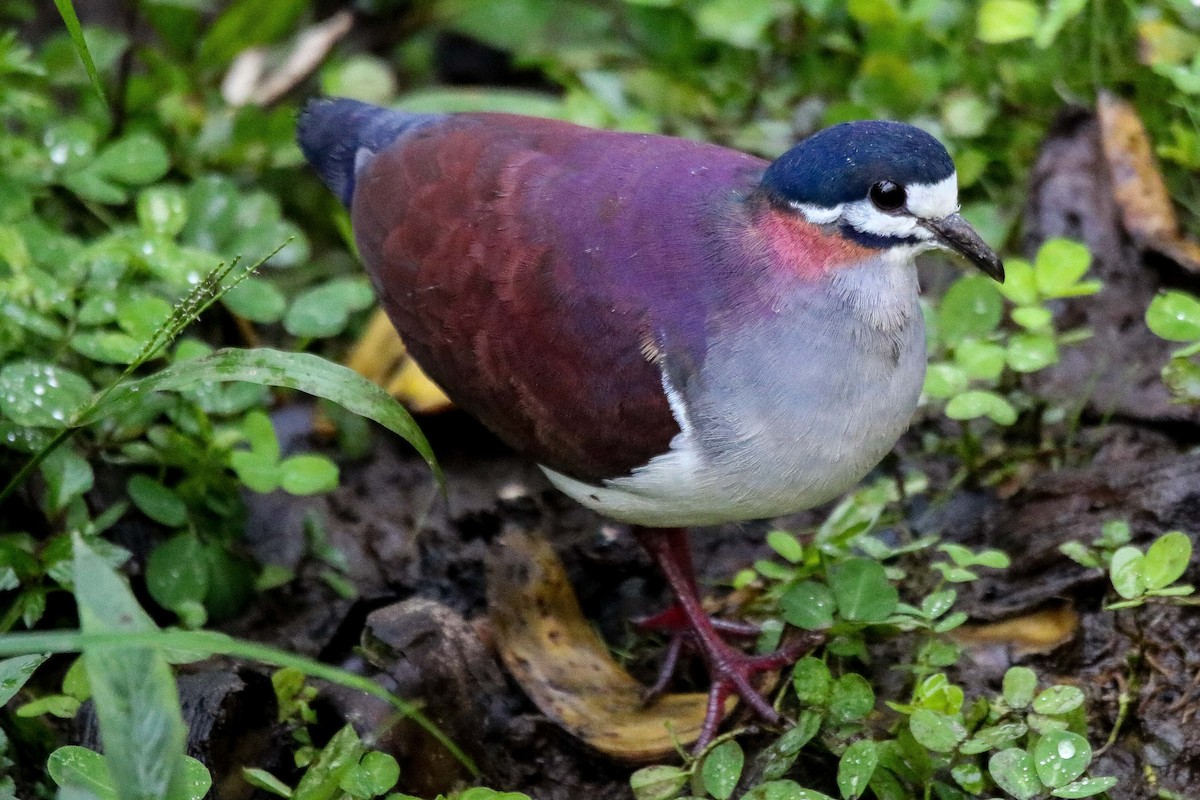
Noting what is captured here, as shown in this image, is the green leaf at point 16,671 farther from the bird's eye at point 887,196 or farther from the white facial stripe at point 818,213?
the bird's eye at point 887,196

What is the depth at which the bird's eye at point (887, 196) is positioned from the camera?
2.96 m

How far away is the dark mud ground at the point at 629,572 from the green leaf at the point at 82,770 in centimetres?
30

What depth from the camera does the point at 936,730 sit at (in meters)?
2.80

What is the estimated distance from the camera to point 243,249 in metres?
4.27

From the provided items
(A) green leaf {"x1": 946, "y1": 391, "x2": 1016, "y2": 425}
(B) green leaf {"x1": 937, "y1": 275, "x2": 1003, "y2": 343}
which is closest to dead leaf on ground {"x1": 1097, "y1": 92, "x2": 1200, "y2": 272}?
(B) green leaf {"x1": 937, "y1": 275, "x2": 1003, "y2": 343}

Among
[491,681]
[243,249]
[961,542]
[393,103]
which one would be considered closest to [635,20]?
[393,103]

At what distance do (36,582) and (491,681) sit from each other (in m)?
1.12

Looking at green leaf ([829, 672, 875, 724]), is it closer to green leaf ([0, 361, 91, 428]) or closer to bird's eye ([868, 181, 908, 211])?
bird's eye ([868, 181, 908, 211])

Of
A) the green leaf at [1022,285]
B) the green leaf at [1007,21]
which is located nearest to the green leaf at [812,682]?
the green leaf at [1022,285]

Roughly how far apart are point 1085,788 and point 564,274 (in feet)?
5.16

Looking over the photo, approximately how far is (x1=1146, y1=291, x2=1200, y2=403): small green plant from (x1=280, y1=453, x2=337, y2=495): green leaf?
211 cm

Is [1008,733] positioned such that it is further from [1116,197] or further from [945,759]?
[1116,197]

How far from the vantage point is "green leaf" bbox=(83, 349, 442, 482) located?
112 inches

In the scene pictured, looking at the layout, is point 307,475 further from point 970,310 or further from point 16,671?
point 970,310
